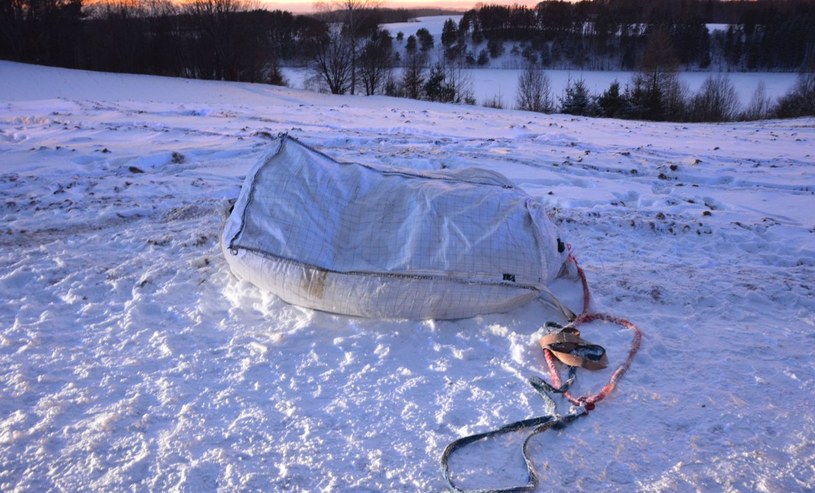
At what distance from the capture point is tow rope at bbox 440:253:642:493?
2.44m

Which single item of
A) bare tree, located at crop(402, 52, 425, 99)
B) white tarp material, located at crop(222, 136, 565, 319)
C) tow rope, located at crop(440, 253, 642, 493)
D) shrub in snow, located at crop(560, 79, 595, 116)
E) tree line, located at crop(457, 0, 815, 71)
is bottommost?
tow rope, located at crop(440, 253, 642, 493)

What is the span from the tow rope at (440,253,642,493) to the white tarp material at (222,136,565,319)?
40cm

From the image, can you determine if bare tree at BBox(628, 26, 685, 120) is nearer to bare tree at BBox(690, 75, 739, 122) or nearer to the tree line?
bare tree at BBox(690, 75, 739, 122)

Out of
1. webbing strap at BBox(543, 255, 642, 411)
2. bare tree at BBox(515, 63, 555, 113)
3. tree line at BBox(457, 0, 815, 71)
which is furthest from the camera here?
tree line at BBox(457, 0, 815, 71)

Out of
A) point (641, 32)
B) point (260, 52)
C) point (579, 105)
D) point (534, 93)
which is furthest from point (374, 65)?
point (641, 32)

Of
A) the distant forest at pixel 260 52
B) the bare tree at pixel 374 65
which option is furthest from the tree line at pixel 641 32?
the bare tree at pixel 374 65

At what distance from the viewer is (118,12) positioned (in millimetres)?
33031

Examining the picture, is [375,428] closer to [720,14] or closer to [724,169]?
[724,169]

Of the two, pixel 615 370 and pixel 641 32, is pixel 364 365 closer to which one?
pixel 615 370

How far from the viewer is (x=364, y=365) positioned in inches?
124

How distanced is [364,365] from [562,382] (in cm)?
111

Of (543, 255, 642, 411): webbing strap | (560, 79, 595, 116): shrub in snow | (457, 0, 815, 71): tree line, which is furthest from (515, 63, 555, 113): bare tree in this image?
(543, 255, 642, 411): webbing strap

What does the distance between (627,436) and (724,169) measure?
7.06 m

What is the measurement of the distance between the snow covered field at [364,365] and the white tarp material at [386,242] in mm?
160
